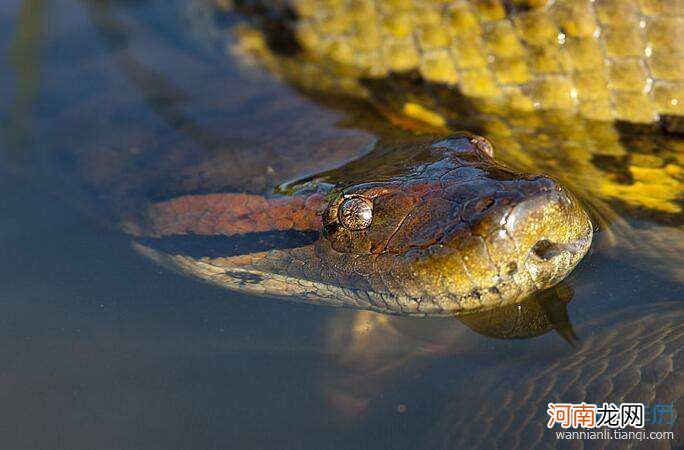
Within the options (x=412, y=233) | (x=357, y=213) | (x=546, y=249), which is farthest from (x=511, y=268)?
(x=357, y=213)

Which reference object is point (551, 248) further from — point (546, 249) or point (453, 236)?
point (453, 236)

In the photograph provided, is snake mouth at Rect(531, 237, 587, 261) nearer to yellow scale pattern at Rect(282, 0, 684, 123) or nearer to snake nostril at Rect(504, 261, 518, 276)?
snake nostril at Rect(504, 261, 518, 276)

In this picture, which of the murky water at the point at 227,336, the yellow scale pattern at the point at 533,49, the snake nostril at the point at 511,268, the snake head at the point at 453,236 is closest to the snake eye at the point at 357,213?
the snake head at the point at 453,236

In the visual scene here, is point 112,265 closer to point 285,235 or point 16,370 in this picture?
point 16,370

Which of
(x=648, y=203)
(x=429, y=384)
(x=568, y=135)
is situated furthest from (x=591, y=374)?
(x=568, y=135)

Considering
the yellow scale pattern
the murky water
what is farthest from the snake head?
the yellow scale pattern

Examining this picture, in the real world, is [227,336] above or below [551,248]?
below

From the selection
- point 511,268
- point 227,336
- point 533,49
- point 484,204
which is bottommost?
point 227,336
